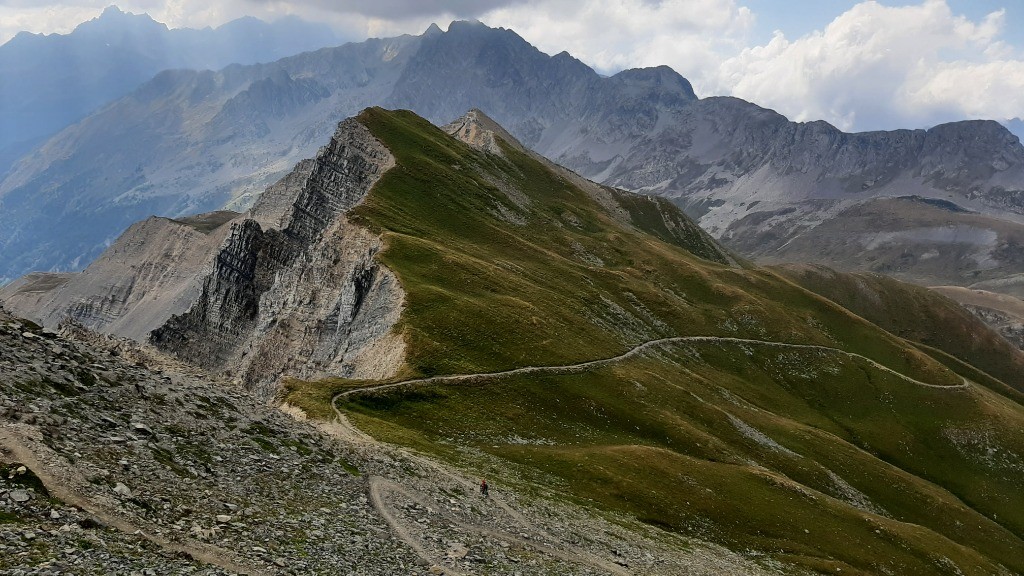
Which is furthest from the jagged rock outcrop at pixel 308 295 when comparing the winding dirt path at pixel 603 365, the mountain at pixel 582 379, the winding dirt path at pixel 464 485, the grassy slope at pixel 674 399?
the winding dirt path at pixel 464 485

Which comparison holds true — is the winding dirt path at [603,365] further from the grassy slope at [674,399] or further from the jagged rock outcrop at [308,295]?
the jagged rock outcrop at [308,295]

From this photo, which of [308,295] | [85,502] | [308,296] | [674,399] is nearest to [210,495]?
[85,502]

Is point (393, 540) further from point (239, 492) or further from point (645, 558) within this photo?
point (645, 558)

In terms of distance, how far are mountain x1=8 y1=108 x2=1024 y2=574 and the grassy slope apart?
1.60 ft

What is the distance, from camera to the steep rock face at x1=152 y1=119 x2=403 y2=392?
86750mm

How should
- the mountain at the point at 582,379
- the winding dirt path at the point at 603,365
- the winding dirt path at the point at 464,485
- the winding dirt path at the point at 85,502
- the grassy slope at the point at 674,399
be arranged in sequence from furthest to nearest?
the winding dirt path at the point at 603,365 → the grassy slope at the point at 674,399 → the mountain at the point at 582,379 → the winding dirt path at the point at 464,485 → the winding dirt path at the point at 85,502

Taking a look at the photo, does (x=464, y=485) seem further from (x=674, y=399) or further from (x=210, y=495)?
(x=674, y=399)

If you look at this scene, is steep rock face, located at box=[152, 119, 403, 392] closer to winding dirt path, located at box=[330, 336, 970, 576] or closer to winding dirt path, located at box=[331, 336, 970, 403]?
winding dirt path, located at box=[331, 336, 970, 403]

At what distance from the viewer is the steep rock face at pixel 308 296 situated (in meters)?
86.8

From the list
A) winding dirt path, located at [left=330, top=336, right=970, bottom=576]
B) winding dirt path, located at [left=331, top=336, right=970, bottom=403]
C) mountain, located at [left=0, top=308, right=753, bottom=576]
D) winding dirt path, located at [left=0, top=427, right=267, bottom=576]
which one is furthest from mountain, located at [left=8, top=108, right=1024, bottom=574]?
winding dirt path, located at [left=0, top=427, right=267, bottom=576]

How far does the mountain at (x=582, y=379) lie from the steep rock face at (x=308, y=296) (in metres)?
0.49

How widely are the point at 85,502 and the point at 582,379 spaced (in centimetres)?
6791

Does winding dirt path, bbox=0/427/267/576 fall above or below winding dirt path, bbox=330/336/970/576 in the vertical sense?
above

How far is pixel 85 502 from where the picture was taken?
A: 807 inches
